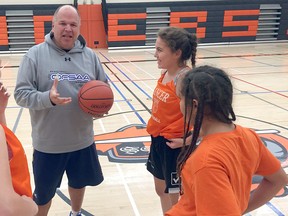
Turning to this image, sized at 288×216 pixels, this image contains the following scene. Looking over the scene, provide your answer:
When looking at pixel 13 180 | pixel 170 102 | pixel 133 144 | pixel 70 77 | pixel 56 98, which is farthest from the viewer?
pixel 133 144

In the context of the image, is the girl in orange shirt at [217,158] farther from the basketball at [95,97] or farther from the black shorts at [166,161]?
the basketball at [95,97]

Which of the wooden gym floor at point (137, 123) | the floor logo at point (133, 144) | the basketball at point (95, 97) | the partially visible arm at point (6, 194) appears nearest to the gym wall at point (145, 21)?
the wooden gym floor at point (137, 123)

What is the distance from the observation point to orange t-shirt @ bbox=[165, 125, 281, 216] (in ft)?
3.55

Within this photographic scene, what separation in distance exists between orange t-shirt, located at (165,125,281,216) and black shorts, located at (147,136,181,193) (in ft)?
3.02

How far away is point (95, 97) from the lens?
238 cm

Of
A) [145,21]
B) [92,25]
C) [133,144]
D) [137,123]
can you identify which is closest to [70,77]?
[133,144]

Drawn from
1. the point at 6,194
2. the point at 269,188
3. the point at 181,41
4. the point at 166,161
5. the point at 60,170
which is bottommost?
the point at 60,170

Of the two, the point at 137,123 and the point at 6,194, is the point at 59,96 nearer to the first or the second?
the point at 6,194

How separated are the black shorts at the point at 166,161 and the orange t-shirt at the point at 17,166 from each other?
1.23 metres

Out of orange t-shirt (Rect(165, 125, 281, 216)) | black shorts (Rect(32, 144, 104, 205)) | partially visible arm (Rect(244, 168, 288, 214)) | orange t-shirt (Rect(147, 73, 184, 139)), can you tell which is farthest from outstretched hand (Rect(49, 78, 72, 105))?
partially visible arm (Rect(244, 168, 288, 214))

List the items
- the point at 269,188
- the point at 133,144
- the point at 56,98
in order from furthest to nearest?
1. the point at 133,144
2. the point at 56,98
3. the point at 269,188

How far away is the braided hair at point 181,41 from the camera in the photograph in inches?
87.7

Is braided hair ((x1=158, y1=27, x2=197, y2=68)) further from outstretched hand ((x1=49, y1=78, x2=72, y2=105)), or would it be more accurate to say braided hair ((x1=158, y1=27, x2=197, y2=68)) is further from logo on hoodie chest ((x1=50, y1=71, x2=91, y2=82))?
outstretched hand ((x1=49, y1=78, x2=72, y2=105))

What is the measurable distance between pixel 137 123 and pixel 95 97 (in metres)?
2.62
